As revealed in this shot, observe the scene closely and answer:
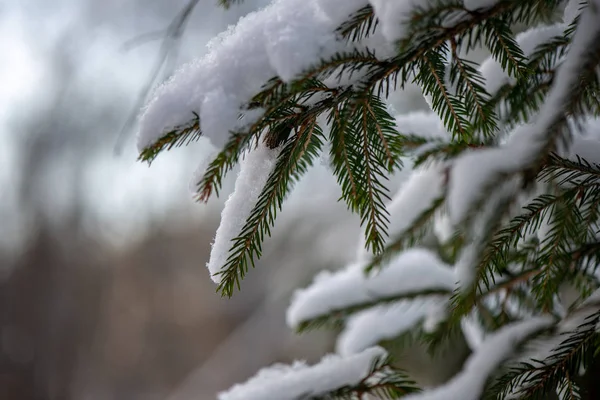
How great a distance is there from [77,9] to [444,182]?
8347 mm

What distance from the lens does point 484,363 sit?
0.69 meters

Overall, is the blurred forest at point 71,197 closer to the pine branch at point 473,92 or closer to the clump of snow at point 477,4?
the pine branch at point 473,92

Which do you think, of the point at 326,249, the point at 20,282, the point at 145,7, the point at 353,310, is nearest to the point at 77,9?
the point at 145,7

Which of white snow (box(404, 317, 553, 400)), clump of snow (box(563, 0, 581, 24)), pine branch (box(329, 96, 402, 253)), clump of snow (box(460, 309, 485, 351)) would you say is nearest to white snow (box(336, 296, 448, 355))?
clump of snow (box(460, 309, 485, 351))

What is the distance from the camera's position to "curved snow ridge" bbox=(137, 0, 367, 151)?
21.4 inches

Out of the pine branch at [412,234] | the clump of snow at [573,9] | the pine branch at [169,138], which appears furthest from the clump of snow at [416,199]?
the pine branch at [169,138]

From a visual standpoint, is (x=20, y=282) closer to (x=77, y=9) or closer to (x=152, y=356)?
(x=152, y=356)

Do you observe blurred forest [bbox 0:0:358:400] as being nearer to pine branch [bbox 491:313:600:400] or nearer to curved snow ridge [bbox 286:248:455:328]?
curved snow ridge [bbox 286:248:455:328]

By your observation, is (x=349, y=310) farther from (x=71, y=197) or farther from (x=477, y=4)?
(x=71, y=197)

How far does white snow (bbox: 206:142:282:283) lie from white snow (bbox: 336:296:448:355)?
24.0 inches

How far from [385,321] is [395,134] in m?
0.73

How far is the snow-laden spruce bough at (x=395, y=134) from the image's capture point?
0.47m

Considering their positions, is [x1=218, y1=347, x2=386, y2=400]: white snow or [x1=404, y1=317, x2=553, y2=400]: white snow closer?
[x1=404, y1=317, x2=553, y2=400]: white snow

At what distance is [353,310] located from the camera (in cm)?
115
